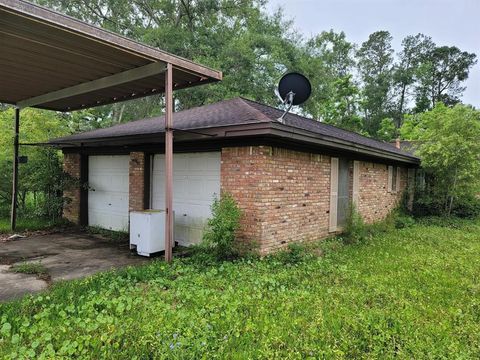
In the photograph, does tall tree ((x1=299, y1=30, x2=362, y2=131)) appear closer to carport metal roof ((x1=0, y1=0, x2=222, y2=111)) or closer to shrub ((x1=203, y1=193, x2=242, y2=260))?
carport metal roof ((x1=0, y1=0, x2=222, y2=111))

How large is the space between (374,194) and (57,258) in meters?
8.34

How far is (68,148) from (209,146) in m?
5.19

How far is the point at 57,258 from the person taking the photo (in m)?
5.73

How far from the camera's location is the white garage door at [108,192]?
8.42m

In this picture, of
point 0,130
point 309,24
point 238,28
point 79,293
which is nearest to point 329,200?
point 79,293

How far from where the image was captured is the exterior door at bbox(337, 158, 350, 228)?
819 centimetres

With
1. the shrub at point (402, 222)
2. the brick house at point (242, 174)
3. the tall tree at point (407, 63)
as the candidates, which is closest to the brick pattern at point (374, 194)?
the brick house at point (242, 174)

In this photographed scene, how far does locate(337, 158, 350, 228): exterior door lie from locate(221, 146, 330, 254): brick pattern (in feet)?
4.44

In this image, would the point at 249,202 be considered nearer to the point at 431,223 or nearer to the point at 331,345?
the point at 331,345

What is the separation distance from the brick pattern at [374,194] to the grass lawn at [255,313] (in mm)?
3811

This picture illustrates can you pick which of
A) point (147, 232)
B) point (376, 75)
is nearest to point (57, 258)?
point (147, 232)

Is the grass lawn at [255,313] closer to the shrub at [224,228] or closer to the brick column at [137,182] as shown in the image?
the shrub at [224,228]

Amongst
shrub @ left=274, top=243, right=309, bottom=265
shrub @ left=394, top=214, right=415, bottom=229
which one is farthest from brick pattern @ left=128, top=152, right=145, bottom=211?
shrub @ left=394, top=214, right=415, bottom=229

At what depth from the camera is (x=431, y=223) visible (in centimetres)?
1091
